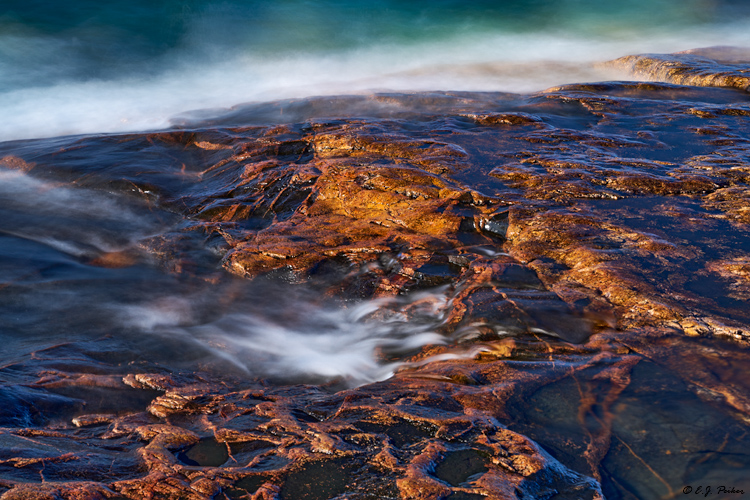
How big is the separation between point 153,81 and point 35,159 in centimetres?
825

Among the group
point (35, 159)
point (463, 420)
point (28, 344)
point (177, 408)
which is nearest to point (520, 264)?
point (463, 420)

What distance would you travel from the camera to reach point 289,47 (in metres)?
18.4

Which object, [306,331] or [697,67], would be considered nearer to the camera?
[306,331]

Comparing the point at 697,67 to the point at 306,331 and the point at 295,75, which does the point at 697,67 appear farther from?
the point at 295,75

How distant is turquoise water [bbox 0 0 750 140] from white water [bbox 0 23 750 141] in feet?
0.20

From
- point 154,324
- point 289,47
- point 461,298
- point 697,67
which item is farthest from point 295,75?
point 461,298

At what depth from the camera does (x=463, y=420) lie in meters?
2.63

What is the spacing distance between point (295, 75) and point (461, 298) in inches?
528

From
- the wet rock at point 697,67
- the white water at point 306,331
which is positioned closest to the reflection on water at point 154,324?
the white water at point 306,331

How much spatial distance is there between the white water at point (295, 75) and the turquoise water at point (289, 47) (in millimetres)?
61

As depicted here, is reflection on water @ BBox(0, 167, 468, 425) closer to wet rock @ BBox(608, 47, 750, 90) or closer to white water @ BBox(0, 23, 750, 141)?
white water @ BBox(0, 23, 750, 141)

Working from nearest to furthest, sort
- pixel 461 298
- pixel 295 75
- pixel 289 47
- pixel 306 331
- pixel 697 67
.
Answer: pixel 461 298 < pixel 306 331 < pixel 697 67 < pixel 295 75 < pixel 289 47

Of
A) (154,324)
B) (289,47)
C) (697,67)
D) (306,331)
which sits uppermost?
(289,47)

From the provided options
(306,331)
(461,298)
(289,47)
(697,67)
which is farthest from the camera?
(289,47)
